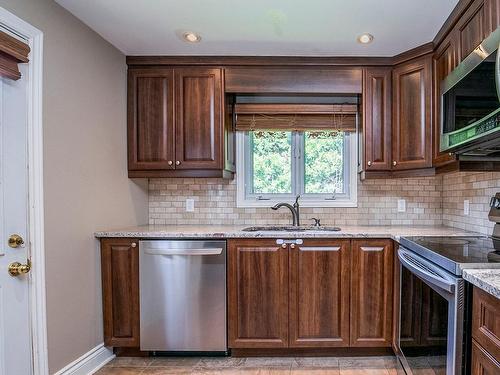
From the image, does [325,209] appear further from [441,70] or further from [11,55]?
[11,55]

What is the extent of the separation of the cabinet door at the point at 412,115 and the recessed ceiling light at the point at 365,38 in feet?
1.33

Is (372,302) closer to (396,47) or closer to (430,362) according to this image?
(430,362)

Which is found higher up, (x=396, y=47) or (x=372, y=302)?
(x=396, y=47)

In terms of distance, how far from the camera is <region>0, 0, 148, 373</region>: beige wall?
183 centimetres

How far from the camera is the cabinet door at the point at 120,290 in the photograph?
90.7 inches

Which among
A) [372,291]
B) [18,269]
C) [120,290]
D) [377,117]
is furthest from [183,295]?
[377,117]

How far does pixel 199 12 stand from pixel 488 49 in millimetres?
1522

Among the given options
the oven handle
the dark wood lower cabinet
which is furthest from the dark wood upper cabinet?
the oven handle

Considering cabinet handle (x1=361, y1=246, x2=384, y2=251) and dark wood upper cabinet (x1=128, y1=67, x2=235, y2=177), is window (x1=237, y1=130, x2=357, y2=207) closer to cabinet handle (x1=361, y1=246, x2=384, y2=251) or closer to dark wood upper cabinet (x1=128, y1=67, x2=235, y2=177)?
dark wood upper cabinet (x1=128, y1=67, x2=235, y2=177)

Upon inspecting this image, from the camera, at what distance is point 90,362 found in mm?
2150

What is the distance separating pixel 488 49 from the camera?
132 centimetres

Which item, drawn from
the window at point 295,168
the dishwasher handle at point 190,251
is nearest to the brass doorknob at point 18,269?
the dishwasher handle at point 190,251

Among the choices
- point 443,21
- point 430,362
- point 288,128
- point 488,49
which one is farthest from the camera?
point 288,128

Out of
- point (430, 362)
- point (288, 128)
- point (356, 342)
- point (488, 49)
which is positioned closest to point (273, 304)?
point (356, 342)
